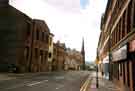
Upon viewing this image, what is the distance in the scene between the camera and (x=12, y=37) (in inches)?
1778

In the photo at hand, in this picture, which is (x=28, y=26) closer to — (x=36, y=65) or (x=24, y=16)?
(x=24, y=16)

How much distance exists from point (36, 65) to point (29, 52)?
17.6ft

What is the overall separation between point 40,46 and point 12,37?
42.9 ft

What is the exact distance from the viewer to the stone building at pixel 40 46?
52.7 metres

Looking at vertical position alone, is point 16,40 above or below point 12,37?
below

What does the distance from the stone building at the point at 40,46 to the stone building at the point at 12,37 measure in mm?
5577

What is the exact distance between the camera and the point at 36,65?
5375 centimetres

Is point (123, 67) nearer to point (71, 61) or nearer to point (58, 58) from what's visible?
point (58, 58)

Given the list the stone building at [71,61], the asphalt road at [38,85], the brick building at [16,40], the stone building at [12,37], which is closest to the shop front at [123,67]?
the asphalt road at [38,85]

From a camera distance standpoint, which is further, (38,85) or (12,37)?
(12,37)

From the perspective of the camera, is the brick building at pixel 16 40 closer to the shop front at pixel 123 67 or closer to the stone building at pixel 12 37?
the stone building at pixel 12 37

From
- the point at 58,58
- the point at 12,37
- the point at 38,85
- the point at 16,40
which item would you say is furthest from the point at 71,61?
the point at 38,85

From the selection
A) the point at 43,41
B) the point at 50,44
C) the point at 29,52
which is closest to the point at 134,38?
the point at 29,52

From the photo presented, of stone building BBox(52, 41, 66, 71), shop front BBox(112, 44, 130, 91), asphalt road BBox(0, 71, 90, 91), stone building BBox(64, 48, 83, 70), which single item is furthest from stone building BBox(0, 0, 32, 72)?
stone building BBox(64, 48, 83, 70)
